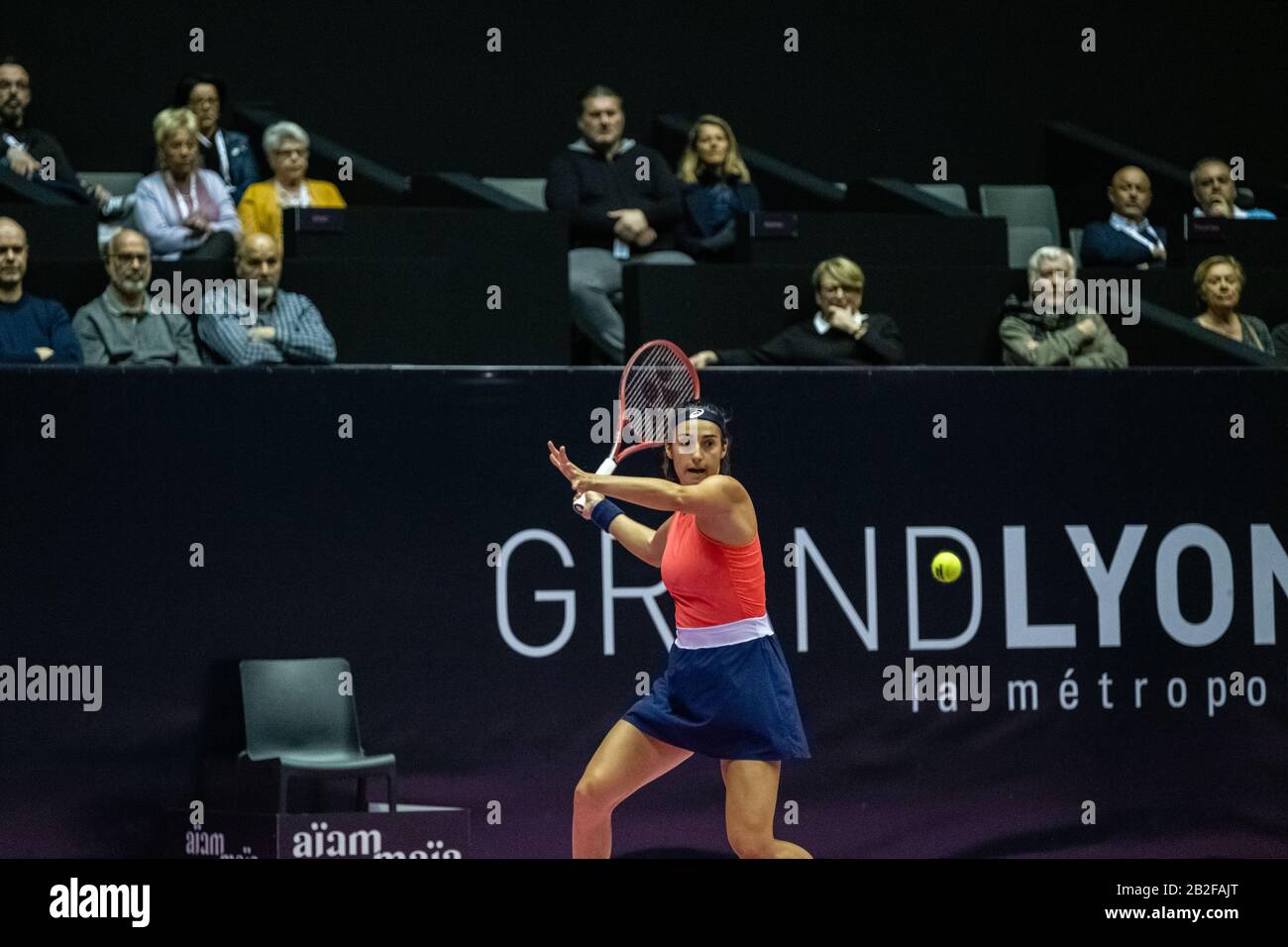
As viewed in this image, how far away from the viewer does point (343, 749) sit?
7684 millimetres

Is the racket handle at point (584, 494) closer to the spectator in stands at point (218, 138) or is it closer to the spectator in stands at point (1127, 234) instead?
the spectator in stands at point (218, 138)

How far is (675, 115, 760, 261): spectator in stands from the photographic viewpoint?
970 cm

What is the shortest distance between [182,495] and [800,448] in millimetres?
2259

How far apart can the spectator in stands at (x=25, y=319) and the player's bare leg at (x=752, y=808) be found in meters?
2.96

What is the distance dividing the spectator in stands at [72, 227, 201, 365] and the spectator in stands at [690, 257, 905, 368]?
6.61 ft

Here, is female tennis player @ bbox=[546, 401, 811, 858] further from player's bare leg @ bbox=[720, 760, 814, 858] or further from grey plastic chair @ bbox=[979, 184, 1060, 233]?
grey plastic chair @ bbox=[979, 184, 1060, 233]

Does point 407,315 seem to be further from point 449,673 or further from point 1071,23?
point 1071,23

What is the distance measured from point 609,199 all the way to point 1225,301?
2.71 m

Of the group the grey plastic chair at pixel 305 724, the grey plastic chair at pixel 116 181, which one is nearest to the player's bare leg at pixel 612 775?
the grey plastic chair at pixel 305 724

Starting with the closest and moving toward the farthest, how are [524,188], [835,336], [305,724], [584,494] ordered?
[584,494] < [305,724] < [835,336] < [524,188]

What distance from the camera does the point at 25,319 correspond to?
800 centimetres
